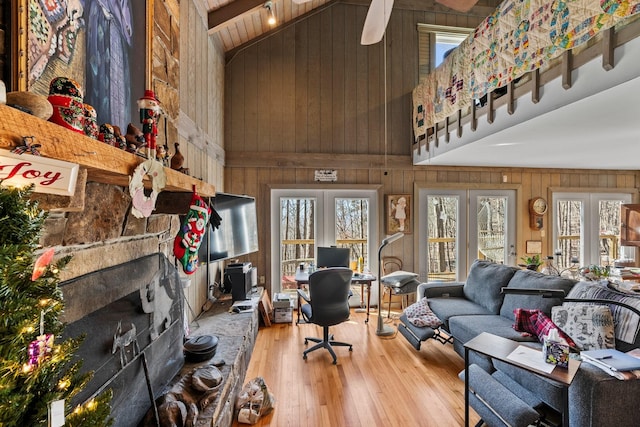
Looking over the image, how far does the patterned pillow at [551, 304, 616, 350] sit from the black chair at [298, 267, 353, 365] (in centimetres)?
176

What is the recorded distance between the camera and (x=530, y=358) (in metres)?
1.74

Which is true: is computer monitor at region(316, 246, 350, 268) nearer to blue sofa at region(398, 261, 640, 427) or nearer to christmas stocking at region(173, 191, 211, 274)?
blue sofa at region(398, 261, 640, 427)

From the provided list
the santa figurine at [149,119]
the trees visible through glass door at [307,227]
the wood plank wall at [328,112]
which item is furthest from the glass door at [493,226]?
the santa figurine at [149,119]

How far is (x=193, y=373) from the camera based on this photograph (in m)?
1.73

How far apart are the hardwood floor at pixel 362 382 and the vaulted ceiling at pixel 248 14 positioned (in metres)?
3.12

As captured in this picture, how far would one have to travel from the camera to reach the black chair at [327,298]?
2.97 m

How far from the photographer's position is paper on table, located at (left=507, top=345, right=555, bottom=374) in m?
1.63

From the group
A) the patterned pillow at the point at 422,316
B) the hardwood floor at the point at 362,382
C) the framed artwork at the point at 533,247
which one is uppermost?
the framed artwork at the point at 533,247

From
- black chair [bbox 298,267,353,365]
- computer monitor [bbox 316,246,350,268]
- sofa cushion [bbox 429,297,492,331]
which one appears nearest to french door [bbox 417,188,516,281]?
sofa cushion [bbox 429,297,492,331]

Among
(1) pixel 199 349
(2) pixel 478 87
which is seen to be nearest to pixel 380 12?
(2) pixel 478 87

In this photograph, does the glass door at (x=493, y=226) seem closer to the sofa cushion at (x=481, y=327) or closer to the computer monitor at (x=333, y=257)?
the sofa cushion at (x=481, y=327)

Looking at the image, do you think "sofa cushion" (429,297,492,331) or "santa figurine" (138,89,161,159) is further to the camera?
"sofa cushion" (429,297,492,331)

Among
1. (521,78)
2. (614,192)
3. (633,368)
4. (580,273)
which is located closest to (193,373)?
(633,368)

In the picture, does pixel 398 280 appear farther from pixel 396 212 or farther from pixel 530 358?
pixel 530 358
